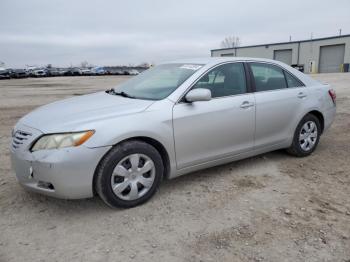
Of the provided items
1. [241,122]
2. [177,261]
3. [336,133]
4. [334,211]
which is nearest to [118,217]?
[177,261]

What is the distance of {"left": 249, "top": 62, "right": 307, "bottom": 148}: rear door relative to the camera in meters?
4.38

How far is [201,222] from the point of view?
3.18 m

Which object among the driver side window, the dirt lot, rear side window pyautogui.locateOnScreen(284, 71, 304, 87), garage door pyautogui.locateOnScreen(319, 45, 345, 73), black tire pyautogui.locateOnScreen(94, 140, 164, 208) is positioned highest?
the driver side window

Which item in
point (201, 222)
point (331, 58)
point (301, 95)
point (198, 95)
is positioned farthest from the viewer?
point (331, 58)

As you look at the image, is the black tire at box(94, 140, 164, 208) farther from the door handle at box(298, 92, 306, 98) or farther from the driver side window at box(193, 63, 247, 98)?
the door handle at box(298, 92, 306, 98)

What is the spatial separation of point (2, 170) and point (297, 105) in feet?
13.6

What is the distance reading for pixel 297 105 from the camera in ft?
15.5

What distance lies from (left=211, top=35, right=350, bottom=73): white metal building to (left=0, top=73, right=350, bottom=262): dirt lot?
44.2m

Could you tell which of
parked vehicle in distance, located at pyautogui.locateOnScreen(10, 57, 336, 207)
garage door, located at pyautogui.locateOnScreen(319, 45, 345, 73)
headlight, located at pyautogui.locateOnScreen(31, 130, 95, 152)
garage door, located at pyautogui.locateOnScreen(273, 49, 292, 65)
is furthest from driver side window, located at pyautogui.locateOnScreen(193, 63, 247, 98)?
garage door, located at pyautogui.locateOnScreen(273, 49, 292, 65)

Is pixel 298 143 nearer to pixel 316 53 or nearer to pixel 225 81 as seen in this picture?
pixel 225 81

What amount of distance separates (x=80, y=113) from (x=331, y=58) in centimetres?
4932

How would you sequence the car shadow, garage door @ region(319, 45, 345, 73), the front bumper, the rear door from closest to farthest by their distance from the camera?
the front bumper < the car shadow < the rear door < garage door @ region(319, 45, 345, 73)

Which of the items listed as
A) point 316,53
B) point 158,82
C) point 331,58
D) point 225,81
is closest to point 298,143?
point 225,81

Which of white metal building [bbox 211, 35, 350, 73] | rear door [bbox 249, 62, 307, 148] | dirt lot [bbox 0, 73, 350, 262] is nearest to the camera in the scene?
dirt lot [bbox 0, 73, 350, 262]
